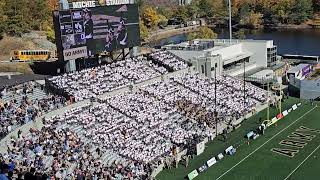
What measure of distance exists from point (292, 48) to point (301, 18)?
48.7 meters

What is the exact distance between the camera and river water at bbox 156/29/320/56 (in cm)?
10888

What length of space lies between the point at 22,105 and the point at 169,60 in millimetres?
22824

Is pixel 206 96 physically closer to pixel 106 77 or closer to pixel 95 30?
pixel 106 77

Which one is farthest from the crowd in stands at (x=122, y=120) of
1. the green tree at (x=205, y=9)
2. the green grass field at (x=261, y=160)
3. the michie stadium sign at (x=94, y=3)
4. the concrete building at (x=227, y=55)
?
the green tree at (x=205, y=9)

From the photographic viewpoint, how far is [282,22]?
160 meters

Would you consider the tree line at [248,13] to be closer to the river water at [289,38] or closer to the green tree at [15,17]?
the river water at [289,38]

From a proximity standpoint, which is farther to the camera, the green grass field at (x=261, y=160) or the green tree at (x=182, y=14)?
the green tree at (x=182, y=14)

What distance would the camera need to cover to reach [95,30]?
51594 mm

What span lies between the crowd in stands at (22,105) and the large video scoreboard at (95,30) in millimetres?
5370

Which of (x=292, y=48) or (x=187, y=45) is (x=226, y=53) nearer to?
(x=187, y=45)

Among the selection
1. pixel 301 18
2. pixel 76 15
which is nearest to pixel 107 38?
pixel 76 15

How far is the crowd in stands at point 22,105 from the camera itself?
1510 inches

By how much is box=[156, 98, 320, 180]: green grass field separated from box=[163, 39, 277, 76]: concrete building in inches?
549

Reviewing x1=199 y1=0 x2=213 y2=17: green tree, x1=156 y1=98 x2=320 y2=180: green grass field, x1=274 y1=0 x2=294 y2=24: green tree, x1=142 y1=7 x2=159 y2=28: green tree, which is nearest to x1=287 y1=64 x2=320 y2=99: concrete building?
x1=156 y1=98 x2=320 y2=180: green grass field
